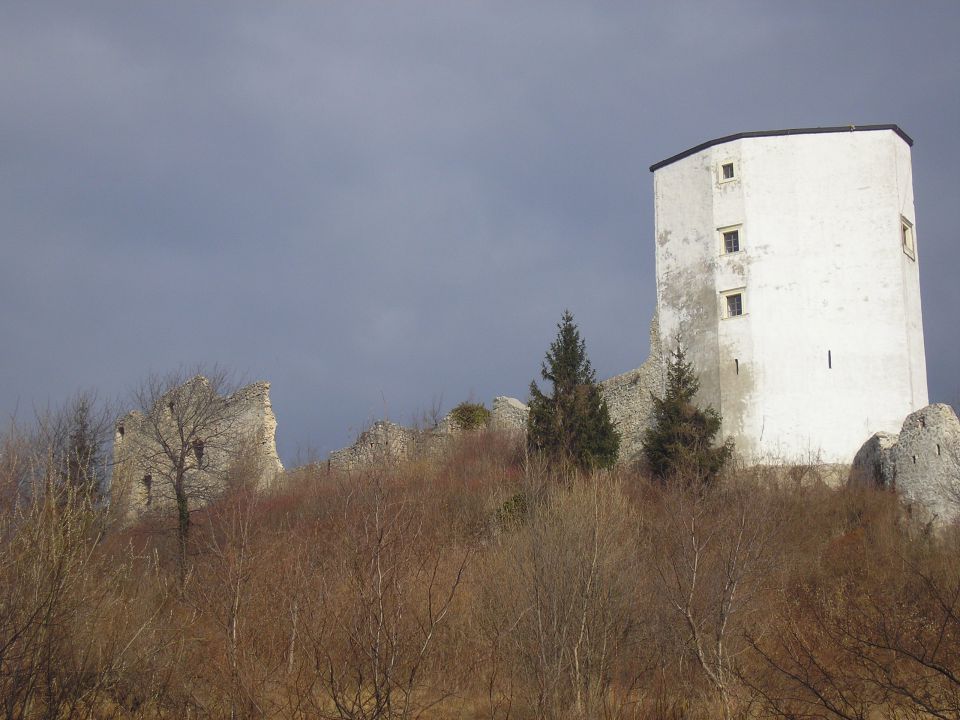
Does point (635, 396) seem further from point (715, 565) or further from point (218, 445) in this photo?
point (218, 445)

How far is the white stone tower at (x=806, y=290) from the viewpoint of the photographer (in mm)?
27734

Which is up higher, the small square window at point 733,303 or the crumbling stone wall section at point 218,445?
the small square window at point 733,303

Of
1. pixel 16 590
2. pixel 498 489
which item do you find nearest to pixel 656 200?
pixel 498 489

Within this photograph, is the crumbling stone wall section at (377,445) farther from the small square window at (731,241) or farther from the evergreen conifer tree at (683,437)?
the small square window at (731,241)

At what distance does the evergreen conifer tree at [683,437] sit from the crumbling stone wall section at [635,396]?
2.64 ft

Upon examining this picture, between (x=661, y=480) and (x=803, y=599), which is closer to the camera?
(x=803, y=599)

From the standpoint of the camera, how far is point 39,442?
23.7 meters

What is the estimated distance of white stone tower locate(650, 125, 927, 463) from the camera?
2773 centimetres

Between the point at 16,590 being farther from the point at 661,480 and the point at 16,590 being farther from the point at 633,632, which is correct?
the point at 661,480

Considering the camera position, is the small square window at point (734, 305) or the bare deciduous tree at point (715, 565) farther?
the small square window at point (734, 305)

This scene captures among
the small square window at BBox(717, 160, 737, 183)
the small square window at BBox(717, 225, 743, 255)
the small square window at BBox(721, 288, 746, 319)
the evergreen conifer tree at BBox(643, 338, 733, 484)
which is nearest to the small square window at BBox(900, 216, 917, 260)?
the small square window at BBox(717, 225, 743, 255)

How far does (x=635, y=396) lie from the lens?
30.0 metres

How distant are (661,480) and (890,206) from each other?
924 cm

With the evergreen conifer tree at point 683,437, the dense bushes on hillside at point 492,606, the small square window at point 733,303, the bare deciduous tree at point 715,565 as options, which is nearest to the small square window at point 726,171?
the small square window at point 733,303
